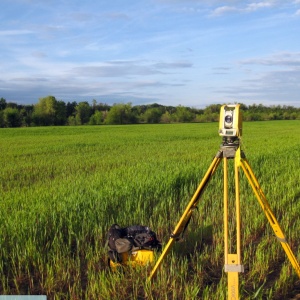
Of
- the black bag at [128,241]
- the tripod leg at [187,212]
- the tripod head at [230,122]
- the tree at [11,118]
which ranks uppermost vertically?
the tree at [11,118]

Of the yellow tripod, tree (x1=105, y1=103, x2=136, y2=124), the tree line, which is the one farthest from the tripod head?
tree (x1=105, y1=103, x2=136, y2=124)

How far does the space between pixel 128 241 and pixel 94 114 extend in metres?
70.8

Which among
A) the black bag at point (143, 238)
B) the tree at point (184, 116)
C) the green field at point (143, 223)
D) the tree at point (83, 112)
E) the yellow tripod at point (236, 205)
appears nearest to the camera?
the yellow tripod at point (236, 205)

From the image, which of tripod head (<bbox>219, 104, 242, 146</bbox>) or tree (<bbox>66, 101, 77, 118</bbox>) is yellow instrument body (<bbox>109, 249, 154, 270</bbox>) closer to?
tripod head (<bbox>219, 104, 242, 146</bbox>)

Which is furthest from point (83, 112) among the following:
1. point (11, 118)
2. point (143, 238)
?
point (143, 238)

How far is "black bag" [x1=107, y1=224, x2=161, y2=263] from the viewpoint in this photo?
11.3ft

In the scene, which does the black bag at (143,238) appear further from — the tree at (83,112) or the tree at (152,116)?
the tree at (152,116)

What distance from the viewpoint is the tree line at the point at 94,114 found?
59062 mm

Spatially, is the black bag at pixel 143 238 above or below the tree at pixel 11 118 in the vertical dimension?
below

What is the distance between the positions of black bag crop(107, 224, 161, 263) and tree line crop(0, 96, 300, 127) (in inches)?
2050

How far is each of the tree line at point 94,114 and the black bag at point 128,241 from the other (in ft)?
171

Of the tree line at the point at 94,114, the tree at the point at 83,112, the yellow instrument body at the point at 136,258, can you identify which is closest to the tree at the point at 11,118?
the tree line at the point at 94,114

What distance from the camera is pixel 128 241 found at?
11.4ft

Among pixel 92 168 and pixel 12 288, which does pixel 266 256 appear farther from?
pixel 92 168
